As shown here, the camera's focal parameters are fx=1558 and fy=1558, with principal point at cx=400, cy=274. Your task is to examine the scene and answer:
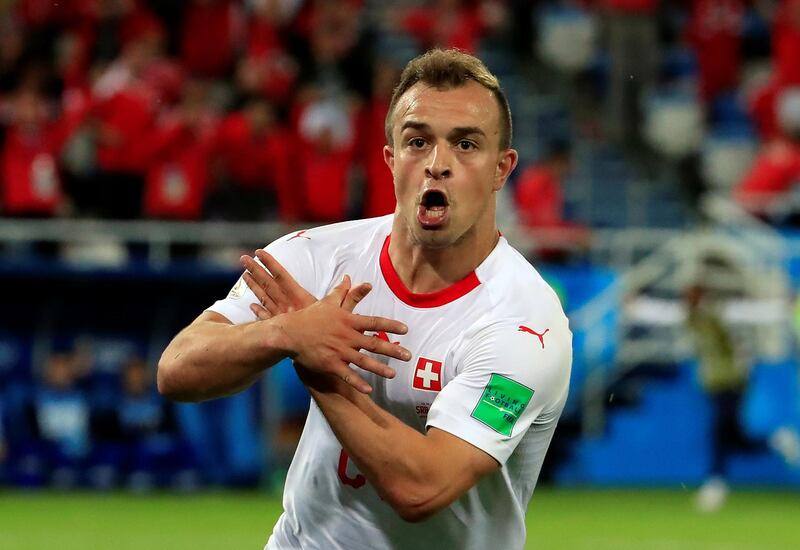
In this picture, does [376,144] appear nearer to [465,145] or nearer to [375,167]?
[375,167]

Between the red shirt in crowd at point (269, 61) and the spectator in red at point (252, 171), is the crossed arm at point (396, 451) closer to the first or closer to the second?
the spectator in red at point (252, 171)

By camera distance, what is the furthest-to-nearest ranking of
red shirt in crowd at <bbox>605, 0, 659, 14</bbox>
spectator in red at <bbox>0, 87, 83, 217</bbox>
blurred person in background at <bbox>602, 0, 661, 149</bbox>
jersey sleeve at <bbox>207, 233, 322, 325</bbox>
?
blurred person in background at <bbox>602, 0, 661, 149</bbox> < red shirt in crowd at <bbox>605, 0, 659, 14</bbox> < spectator in red at <bbox>0, 87, 83, 217</bbox> < jersey sleeve at <bbox>207, 233, 322, 325</bbox>

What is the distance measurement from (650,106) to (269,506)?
332 inches

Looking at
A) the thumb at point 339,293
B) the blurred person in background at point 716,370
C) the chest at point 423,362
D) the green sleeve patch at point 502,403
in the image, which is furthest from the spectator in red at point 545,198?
the thumb at point 339,293

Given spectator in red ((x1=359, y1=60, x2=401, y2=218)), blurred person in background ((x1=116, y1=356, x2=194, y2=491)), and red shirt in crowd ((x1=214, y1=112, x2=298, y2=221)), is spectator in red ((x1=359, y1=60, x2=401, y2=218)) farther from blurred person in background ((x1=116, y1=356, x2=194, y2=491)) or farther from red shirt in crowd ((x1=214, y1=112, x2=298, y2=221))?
blurred person in background ((x1=116, y1=356, x2=194, y2=491))

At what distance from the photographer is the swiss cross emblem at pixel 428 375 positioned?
14.3 ft

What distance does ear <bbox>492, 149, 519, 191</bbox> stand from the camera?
14.7ft

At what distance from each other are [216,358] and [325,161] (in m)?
10.6

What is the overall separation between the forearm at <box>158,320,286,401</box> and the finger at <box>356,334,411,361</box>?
0.21 m

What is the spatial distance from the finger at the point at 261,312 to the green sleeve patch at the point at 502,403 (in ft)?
2.00

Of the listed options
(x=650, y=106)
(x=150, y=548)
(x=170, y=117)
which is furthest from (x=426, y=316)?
(x=650, y=106)

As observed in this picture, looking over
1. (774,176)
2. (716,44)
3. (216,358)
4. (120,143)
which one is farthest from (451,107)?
(716,44)

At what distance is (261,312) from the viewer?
4.21 meters

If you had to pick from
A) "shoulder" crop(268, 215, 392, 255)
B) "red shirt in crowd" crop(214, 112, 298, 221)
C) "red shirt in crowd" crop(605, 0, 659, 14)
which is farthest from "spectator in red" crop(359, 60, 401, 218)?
"shoulder" crop(268, 215, 392, 255)
